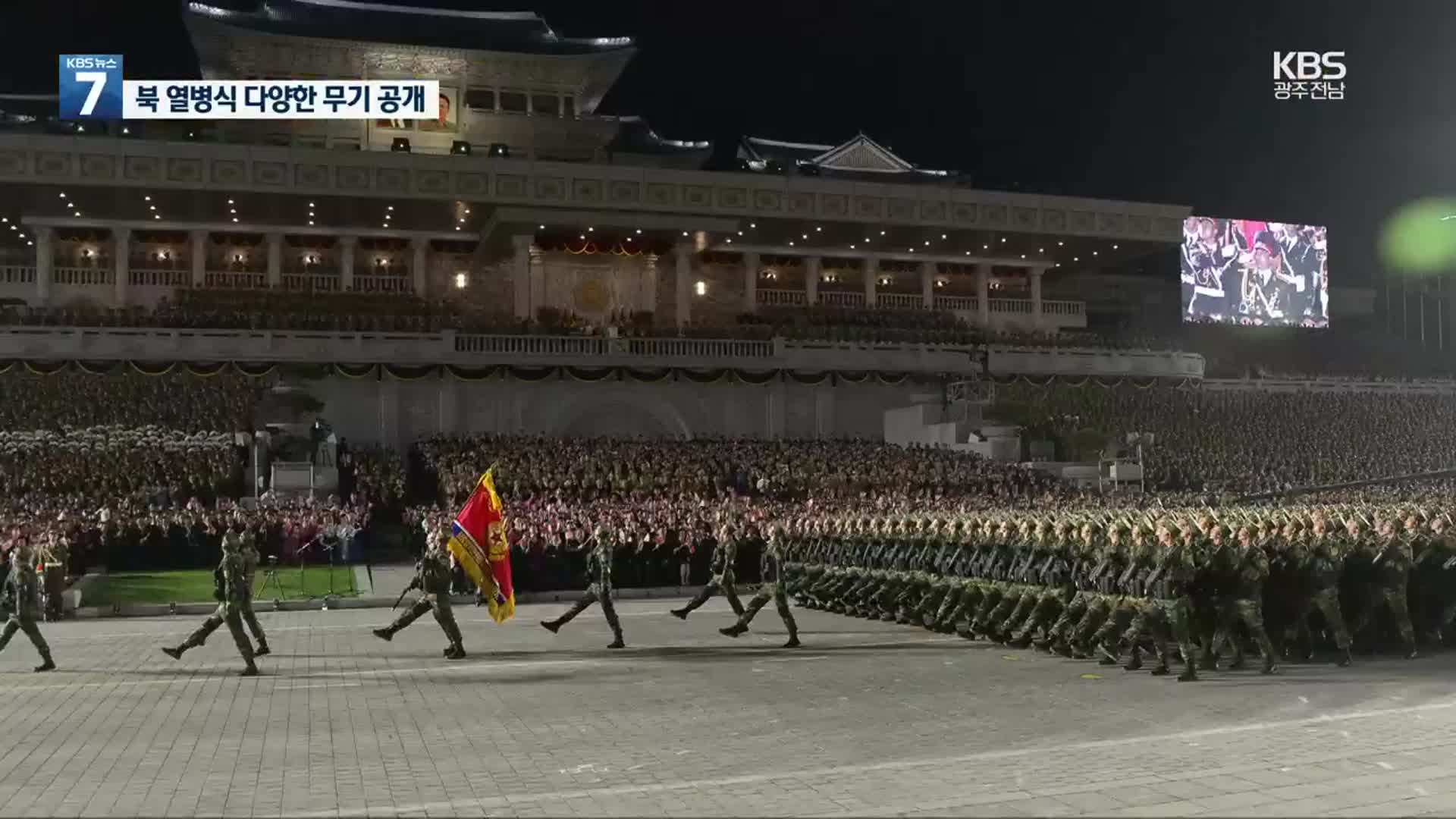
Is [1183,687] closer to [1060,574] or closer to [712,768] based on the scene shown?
[1060,574]

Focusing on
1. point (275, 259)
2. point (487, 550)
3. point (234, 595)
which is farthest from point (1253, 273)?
point (234, 595)

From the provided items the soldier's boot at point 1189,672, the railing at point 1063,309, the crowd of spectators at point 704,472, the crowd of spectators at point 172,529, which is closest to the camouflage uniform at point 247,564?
the soldier's boot at point 1189,672

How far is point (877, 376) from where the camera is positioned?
45344 mm

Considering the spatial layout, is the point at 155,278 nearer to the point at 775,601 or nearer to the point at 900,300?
the point at 900,300

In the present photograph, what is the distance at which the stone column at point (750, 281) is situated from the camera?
173 feet

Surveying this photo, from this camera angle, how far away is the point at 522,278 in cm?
4906

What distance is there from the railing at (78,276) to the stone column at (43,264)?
0.92ft

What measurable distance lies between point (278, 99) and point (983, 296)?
3022 cm

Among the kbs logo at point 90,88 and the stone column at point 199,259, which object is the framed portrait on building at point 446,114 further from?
the kbs logo at point 90,88

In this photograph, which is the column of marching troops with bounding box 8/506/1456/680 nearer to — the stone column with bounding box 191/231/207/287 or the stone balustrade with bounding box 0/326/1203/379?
the stone balustrade with bounding box 0/326/1203/379

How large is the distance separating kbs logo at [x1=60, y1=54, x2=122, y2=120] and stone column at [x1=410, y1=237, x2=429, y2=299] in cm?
1152

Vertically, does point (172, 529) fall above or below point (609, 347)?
below

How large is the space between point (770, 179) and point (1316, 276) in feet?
90.8

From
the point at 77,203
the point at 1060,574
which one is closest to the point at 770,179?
the point at 77,203
